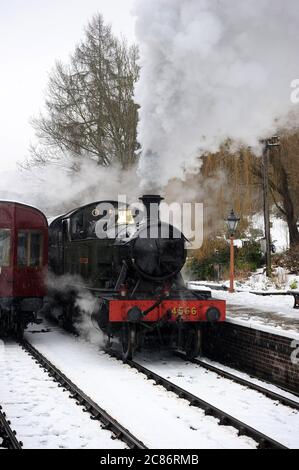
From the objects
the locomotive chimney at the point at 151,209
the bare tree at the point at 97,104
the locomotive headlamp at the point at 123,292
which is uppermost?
the bare tree at the point at 97,104

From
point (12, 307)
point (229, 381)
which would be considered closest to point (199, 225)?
point (12, 307)

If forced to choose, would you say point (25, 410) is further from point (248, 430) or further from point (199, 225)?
point (199, 225)

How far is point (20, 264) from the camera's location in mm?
11086

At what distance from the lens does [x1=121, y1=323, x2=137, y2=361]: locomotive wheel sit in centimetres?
905

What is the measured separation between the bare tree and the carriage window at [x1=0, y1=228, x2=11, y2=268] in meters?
12.1

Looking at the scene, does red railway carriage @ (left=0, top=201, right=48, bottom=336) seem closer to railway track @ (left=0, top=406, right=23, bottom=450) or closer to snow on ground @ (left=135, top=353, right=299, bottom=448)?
snow on ground @ (left=135, top=353, right=299, bottom=448)

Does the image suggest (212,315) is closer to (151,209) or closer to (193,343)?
(193,343)

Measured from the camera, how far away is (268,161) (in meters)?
18.8

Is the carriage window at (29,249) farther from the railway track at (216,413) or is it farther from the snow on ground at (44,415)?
the railway track at (216,413)

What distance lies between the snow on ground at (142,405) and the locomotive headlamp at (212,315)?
1.45m

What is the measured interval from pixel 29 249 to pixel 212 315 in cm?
420

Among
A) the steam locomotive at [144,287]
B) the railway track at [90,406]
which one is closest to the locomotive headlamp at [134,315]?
the steam locomotive at [144,287]

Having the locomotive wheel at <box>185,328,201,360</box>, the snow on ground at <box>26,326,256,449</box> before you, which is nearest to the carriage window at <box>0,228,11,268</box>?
the snow on ground at <box>26,326,256,449</box>

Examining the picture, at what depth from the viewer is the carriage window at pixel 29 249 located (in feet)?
36.6
